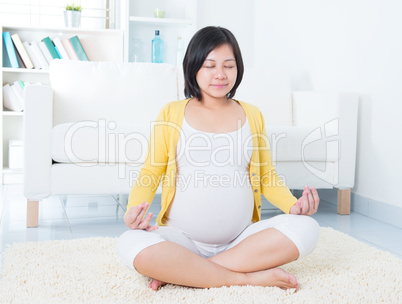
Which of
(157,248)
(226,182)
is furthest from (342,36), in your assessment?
(157,248)

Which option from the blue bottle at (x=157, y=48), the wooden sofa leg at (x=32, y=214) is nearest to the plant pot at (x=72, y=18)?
the blue bottle at (x=157, y=48)

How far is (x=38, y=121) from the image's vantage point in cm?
191

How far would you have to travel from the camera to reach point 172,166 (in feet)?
4.06

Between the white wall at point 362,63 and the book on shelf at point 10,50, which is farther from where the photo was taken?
the book on shelf at point 10,50

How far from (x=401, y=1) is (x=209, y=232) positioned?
4.62 feet

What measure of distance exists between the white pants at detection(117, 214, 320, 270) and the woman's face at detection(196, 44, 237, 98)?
1.22 feet

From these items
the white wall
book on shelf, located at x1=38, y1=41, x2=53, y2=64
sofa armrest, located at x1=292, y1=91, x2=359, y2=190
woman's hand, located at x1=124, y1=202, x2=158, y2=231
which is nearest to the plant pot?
book on shelf, located at x1=38, y1=41, x2=53, y2=64

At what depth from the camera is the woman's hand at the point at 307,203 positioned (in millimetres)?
1104

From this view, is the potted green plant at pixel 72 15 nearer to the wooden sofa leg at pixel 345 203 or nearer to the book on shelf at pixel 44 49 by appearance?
the book on shelf at pixel 44 49

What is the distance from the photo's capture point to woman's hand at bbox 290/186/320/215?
1.10 meters

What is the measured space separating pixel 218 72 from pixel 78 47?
2.36 meters

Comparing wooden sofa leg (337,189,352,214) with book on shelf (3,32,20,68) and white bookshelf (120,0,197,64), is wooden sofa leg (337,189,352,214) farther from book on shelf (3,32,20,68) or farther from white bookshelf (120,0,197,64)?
book on shelf (3,32,20,68)

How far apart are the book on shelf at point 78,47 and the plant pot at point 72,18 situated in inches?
4.0

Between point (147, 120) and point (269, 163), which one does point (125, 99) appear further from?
point (269, 163)
